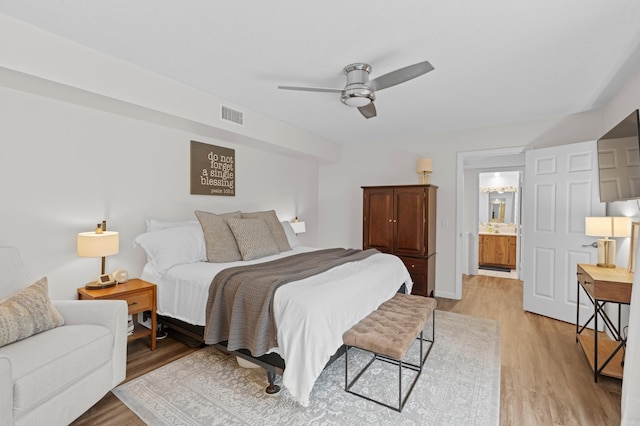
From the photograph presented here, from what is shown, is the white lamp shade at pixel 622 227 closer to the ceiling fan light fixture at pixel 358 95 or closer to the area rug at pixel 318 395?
the area rug at pixel 318 395

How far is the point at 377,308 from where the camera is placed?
2.56 metres

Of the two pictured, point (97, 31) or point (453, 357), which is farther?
point (453, 357)

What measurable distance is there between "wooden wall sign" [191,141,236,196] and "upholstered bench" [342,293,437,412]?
2479 millimetres

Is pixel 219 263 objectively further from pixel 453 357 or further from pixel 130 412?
pixel 453 357

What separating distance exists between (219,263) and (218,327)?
2.44ft

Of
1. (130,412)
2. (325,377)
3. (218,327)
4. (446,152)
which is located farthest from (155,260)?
(446,152)

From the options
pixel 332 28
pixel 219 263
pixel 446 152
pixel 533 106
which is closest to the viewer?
pixel 332 28

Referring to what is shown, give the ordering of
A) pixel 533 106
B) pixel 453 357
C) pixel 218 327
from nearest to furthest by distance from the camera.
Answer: pixel 218 327 → pixel 453 357 → pixel 533 106

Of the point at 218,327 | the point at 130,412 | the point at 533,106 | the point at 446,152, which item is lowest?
the point at 130,412

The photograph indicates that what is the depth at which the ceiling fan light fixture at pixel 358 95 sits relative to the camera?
2.48 m

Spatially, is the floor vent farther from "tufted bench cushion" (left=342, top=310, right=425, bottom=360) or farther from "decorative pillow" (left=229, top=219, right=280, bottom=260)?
"tufted bench cushion" (left=342, top=310, right=425, bottom=360)

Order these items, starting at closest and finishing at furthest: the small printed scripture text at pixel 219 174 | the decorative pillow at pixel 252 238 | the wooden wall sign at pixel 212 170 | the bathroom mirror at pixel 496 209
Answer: the decorative pillow at pixel 252 238 → the wooden wall sign at pixel 212 170 → the small printed scripture text at pixel 219 174 → the bathroom mirror at pixel 496 209

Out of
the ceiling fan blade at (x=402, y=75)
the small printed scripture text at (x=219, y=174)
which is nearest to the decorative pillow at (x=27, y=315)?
the small printed scripture text at (x=219, y=174)

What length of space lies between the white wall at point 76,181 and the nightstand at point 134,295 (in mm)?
323
